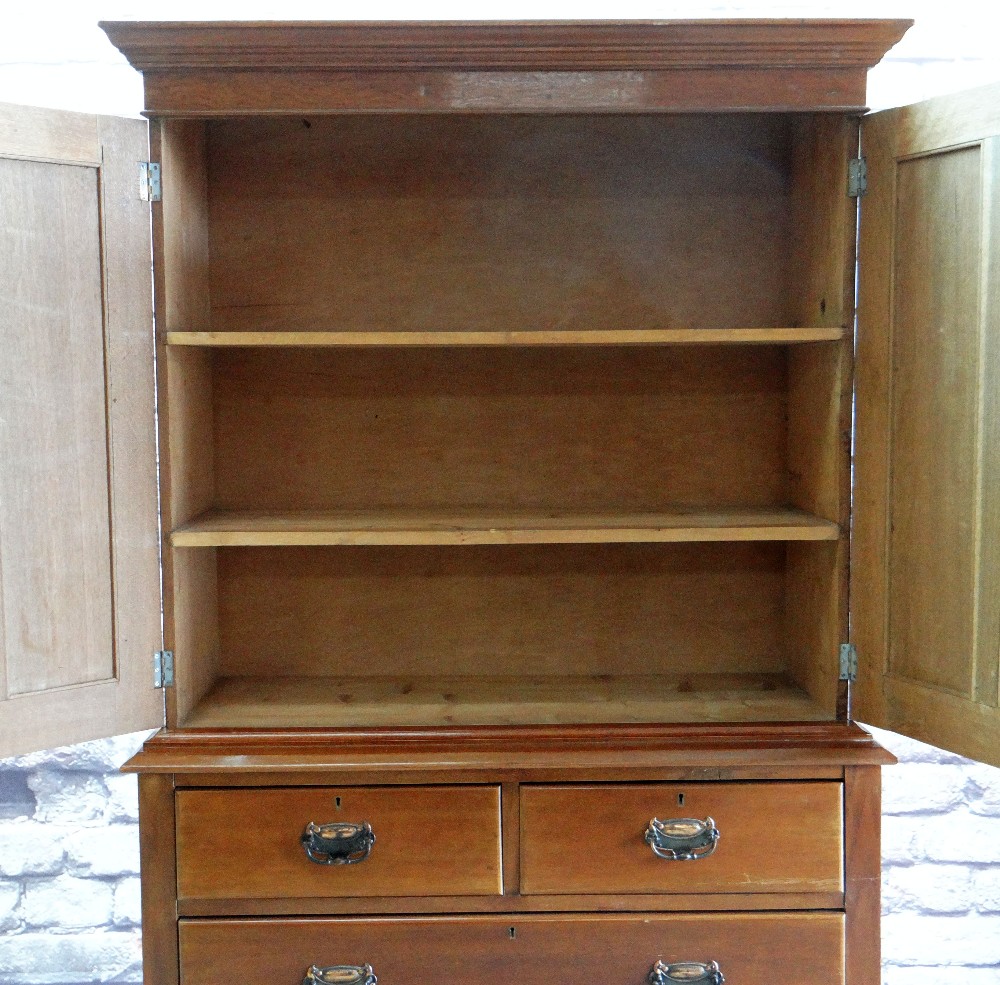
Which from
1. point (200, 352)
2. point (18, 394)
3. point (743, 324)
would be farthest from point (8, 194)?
point (743, 324)

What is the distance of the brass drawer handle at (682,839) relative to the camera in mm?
1540

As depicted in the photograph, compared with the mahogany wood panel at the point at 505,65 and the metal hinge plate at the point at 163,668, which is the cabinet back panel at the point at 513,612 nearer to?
the metal hinge plate at the point at 163,668

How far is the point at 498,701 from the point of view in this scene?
1806 mm

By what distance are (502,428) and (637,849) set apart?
2.70 ft

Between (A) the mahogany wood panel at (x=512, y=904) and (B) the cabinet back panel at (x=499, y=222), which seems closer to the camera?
(A) the mahogany wood panel at (x=512, y=904)

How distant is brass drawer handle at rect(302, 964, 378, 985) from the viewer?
→ 5.04 ft

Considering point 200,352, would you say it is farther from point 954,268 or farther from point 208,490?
point 954,268

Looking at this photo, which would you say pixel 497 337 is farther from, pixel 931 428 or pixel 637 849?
pixel 637 849

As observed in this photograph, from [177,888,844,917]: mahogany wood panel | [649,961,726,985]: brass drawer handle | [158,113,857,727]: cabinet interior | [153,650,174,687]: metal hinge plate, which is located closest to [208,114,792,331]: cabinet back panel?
[158,113,857,727]: cabinet interior

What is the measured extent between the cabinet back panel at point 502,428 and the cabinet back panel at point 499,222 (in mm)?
80

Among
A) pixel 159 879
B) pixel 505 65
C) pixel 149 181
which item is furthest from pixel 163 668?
Answer: pixel 505 65

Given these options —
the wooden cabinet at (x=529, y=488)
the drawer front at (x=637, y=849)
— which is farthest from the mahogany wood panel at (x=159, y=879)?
the drawer front at (x=637, y=849)

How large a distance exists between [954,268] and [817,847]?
35.9 inches

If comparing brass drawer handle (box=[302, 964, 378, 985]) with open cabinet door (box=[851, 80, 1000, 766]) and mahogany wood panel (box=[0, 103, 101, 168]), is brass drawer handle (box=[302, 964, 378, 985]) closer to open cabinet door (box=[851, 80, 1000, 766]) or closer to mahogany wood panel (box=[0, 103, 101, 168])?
open cabinet door (box=[851, 80, 1000, 766])
